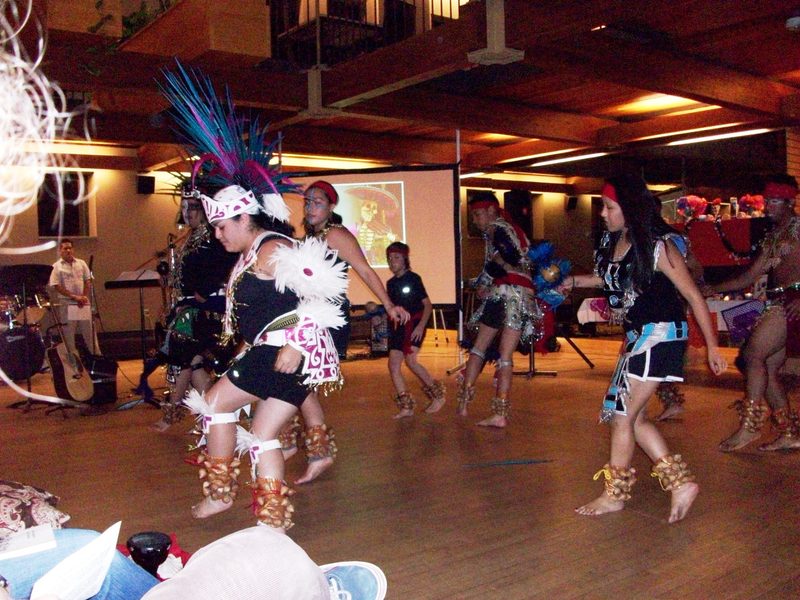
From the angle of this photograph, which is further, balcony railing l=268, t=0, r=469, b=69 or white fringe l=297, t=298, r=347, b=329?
balcony railing l=268, t=0, r=469, b=69

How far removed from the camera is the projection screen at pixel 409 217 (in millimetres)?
9000

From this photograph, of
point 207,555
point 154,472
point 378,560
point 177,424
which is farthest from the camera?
point 177,424

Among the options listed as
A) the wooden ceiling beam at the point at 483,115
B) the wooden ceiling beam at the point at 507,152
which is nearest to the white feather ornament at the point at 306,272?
the wooden ceiling beam at the point at 483,115

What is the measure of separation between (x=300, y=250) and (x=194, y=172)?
660 millimetres

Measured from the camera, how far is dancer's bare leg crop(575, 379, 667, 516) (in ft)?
11.3

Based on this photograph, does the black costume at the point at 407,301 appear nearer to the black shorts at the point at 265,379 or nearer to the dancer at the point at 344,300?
the dancer at the point at 344,300

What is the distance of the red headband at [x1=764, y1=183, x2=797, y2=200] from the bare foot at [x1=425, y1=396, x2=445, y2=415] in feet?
9.49

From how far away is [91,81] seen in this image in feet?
24.7

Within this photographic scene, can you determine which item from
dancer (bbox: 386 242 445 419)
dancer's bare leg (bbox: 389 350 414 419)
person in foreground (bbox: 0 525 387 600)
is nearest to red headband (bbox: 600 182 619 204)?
person in foreground (bbox: 0 525 387 600)

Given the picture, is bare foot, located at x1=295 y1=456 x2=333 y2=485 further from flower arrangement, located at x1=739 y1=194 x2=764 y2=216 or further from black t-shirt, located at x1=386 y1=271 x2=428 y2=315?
flower arrangement, located at x1=739 y1=194 x2=764 y2=216

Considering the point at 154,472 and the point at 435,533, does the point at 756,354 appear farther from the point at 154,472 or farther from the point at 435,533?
the point at 154,472

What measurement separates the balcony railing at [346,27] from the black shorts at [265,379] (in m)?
7.24

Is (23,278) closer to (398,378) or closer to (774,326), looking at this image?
(398,378)

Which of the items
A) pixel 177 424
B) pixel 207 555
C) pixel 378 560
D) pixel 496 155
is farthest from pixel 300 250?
pixel 496 155
